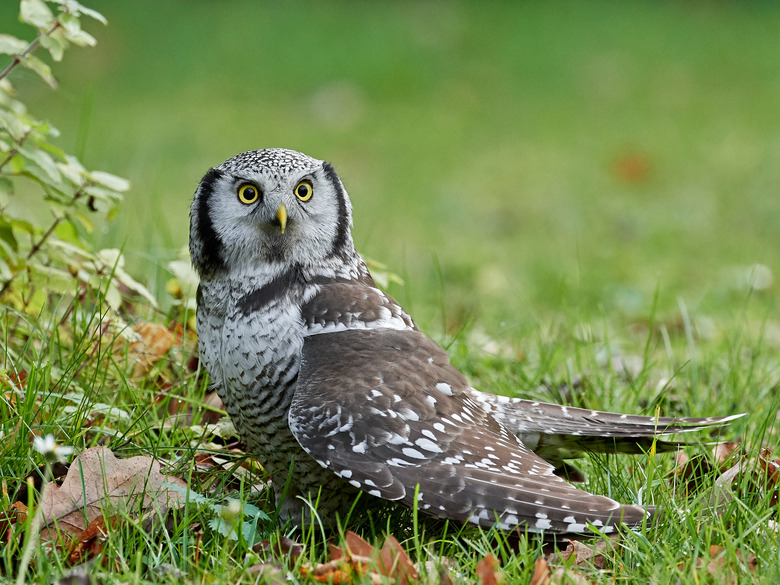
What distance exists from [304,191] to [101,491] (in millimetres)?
1100

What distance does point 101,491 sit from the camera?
2.85 m

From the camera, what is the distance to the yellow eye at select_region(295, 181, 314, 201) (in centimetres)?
310

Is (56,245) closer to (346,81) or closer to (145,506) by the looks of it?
(145,506)

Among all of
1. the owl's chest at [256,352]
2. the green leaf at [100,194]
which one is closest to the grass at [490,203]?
the owl's chest at [256,352]

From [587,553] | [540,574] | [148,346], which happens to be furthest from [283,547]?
[148,346]

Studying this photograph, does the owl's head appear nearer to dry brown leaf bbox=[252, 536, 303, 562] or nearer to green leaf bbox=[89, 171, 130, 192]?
green leaf bbox=[89, 171, 130, 192]

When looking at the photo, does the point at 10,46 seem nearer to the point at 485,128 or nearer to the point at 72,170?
the point at 72,170

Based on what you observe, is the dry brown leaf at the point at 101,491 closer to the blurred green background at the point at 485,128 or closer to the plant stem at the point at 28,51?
the plant stem at the point at 28,51

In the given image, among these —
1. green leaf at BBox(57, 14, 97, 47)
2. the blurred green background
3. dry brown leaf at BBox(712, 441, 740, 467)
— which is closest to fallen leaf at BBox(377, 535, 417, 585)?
dry brown leaf at BBox(712, 441, 740, 467)

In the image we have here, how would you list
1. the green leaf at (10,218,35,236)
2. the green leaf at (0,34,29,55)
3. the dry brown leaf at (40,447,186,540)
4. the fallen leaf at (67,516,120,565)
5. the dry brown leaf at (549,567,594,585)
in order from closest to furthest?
the dry brown leaf at (549,567,594,585), the fallen leaf at (67,516,120,565), the dry brown leaf at (40,447,186,540), the green leaf at (0,34,29,55), the green leaf at (10,218,35,236)

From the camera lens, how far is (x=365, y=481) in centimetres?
264

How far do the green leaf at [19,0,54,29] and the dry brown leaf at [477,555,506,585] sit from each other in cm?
229

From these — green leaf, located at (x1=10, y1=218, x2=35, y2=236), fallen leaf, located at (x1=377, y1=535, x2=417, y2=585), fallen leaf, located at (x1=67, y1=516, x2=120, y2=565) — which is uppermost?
green leaf, located at (x1=10, y1=218, x2=35, y2=236)

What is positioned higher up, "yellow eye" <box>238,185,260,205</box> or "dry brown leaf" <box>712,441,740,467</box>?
"yellow eye" <box>238,185,260,205</box>
